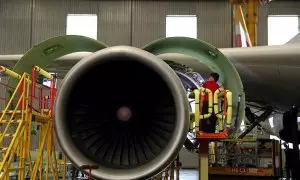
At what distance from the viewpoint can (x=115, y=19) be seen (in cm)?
2388

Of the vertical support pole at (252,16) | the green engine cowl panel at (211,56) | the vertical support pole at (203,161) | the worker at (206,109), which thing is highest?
the vertical support pole at (252,16)

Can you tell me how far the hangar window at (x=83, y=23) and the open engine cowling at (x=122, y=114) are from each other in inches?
764

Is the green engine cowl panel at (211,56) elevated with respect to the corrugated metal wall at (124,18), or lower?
lower

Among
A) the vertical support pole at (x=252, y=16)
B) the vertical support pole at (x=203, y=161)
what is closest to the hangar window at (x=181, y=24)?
the vertical support pole at (x=252, y=16)

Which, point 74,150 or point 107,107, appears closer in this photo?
point 74,150

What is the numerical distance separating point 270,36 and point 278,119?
12.4 meters

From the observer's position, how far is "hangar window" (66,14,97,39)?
77.9 feet

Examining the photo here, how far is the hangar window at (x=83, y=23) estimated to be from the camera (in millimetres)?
23750

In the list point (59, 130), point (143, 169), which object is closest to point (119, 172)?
point (143, 169)

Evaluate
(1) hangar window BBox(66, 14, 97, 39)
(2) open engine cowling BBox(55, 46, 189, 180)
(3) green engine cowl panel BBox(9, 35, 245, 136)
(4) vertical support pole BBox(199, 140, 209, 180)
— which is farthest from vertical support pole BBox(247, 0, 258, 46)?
(2) open engine cowling BBox(55, 46, 189, 180)

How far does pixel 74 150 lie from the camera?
4016 millimetres

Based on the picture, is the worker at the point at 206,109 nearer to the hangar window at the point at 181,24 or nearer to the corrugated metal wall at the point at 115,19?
the corrugated metal wall at the point at 115,19

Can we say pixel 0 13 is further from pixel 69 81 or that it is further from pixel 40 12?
pixel 69 81

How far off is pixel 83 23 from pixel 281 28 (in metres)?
10.1
